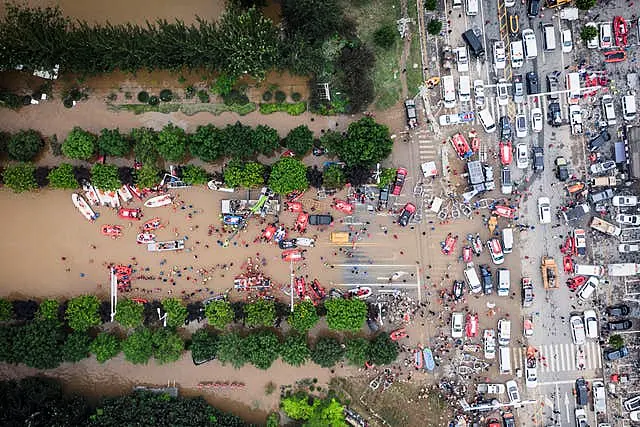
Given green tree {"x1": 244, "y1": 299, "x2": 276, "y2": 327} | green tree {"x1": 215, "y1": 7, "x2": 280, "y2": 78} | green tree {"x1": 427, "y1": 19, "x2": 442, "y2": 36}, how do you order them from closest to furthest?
green tree {"x1": 215, "y1": 7, "x2": 280, "y2": 78}, green tree {"x1": 244, "y1": 299, "x2": 276, "y2": 327}, green tree {"x1": 427, "y1": 19, "x2": 442, "y2": 36}

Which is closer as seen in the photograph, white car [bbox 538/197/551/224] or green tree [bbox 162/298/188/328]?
green tree [bbox 162/298/188/328]

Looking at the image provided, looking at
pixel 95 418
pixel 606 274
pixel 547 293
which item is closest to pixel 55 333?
pixel 95 418

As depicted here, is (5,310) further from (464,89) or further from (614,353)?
(614,353)

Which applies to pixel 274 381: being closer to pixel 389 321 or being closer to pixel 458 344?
pixel 389 321

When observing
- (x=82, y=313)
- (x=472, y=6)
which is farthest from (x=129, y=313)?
(x=472, y=6)

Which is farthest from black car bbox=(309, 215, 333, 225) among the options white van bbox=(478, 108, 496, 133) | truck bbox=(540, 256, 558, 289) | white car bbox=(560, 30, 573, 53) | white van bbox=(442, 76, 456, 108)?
white car bbox=(560, 30, 573, 53)

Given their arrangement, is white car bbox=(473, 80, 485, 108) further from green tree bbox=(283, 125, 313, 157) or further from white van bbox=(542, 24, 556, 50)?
green tree bbox=(283, 125, 313, 157)
